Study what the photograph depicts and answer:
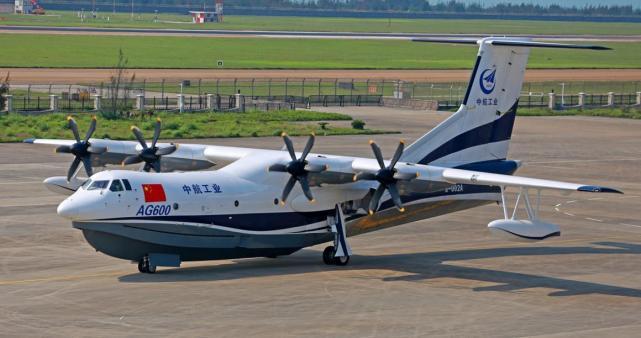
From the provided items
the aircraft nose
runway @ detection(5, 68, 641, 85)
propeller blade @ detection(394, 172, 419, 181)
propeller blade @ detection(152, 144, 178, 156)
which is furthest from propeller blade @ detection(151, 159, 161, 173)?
runway @ detection(5, 68, 641, 85)

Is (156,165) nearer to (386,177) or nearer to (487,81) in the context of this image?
(386,177)

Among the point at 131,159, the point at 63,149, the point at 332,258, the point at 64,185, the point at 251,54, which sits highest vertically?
the point at 63,149

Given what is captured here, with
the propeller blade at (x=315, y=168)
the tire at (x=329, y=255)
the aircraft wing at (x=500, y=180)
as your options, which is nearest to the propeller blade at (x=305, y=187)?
the propeller blade at (x=315, y=168)

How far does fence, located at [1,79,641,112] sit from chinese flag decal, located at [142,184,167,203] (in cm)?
5222

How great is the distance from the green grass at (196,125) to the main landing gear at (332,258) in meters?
37.0

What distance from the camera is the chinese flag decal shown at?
103 feet

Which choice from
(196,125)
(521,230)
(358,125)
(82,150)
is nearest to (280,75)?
(358,125)

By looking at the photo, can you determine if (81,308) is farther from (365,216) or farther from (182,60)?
(182,60)

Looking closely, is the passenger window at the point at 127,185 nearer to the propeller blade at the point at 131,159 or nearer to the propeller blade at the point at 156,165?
the propeller blade at the point at 131,159

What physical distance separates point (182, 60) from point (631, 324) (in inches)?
4951

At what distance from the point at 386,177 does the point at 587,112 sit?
67534mm

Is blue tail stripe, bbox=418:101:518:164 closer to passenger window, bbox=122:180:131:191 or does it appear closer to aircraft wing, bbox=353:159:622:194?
aircraft wing, bbox=353:159:622:194

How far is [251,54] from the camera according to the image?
164m

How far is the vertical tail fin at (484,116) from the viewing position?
1407 inches
